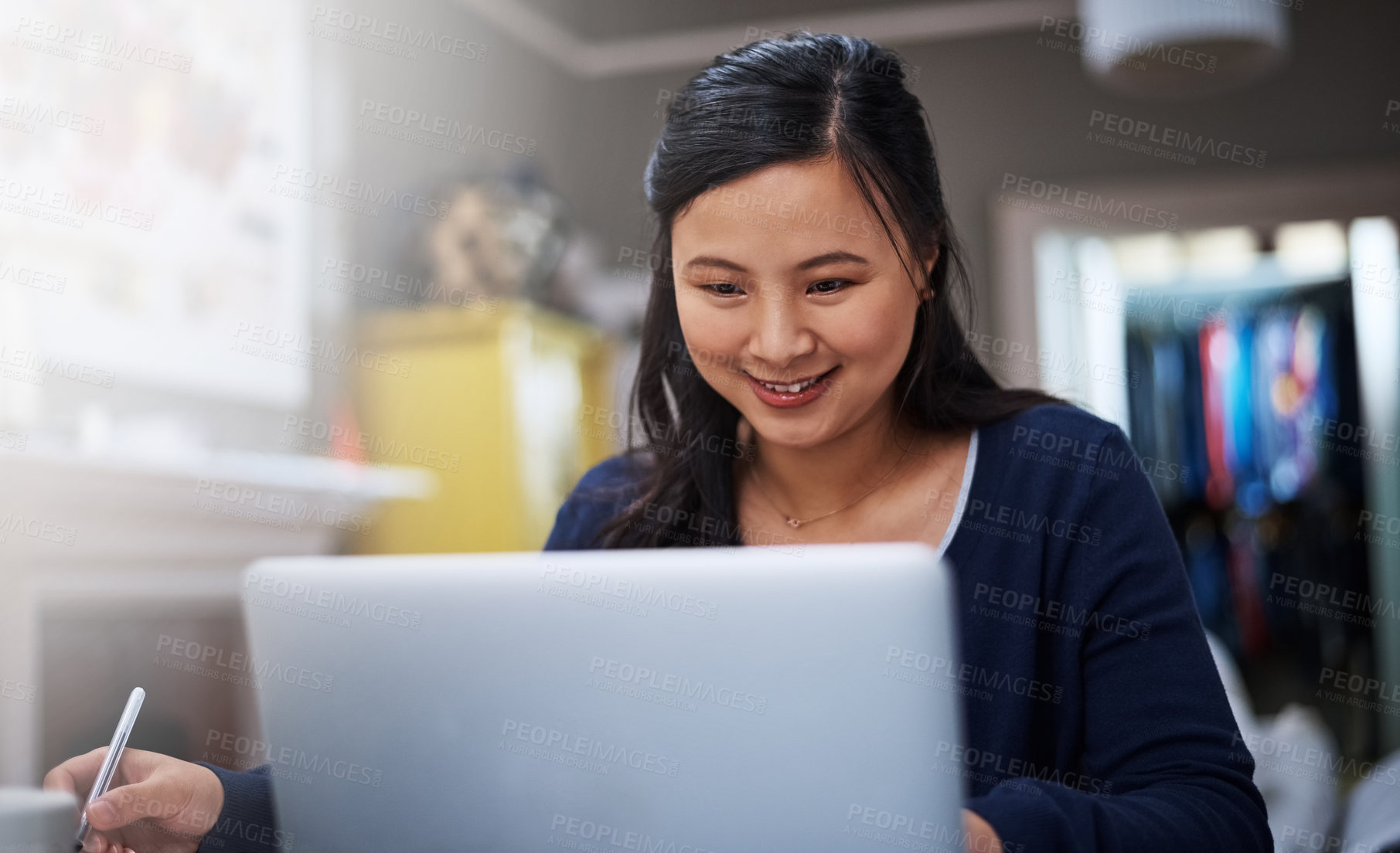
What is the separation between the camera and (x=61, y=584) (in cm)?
220

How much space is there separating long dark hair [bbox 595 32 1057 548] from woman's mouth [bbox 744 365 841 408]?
0.14m

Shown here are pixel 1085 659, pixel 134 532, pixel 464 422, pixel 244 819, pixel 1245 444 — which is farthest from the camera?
pixel 1245 444

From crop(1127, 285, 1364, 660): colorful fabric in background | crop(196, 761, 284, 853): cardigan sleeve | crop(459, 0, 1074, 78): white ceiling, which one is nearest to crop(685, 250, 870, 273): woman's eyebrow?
crop(196, 761, 284, 853): cardigan sleeve

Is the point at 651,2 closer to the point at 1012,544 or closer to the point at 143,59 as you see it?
the point at 143,59

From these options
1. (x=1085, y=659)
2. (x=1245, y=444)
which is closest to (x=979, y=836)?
(x=1085, y=659)

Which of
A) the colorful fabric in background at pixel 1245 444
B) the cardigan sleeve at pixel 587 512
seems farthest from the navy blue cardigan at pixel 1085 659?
the colorful fabric in background at pixel 1245 444

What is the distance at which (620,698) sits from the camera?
672 mm

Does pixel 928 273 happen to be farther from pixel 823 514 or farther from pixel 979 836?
pixel 979 836

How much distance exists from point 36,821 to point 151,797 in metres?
0.23

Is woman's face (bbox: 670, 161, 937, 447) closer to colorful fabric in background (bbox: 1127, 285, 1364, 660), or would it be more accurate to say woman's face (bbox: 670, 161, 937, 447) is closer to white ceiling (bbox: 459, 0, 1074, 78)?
white ceiling (bbox: 459, 0, 1074, 78)

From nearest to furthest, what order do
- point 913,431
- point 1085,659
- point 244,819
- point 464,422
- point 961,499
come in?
point 244,819
point 1085,659
point 961,499
point 913,431
point 464,422

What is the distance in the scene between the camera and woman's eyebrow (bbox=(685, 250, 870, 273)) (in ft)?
3.50

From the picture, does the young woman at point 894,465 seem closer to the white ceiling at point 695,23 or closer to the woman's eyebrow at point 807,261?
the woman's eyebrow at point 807,261

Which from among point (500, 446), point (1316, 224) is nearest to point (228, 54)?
point (500, 446)
